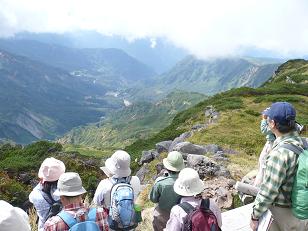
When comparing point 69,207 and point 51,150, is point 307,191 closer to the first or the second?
point 69,207

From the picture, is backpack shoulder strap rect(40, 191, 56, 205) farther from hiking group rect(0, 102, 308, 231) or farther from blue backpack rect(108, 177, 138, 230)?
blue backpack rect(108, 177, 138, 230)

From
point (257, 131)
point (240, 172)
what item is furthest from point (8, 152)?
point (240, 172)

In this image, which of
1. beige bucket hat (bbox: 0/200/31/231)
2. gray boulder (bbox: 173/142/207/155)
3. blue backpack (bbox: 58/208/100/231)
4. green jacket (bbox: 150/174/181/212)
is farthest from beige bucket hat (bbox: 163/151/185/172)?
gray boulder (bbox: 173/142/207/155)

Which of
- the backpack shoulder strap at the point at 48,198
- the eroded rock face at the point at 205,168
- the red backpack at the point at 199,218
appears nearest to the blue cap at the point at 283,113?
the red backpack at the point at 199,218

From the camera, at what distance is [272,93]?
50.4 m

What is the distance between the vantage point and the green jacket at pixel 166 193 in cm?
850

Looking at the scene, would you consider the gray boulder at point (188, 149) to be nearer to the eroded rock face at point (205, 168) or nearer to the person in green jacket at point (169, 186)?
the eroded rock face at point (205, 168)

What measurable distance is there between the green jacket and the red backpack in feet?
5.26

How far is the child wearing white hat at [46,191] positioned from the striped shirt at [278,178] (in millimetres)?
3474

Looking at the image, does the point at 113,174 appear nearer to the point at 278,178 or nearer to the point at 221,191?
the point at 278,178

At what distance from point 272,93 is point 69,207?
154 ft

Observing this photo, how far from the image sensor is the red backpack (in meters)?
6.57

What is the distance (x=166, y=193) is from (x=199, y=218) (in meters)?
1.97

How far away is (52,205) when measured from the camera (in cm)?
728
